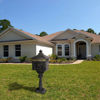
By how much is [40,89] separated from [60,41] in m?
15.0

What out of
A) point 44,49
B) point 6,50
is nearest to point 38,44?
point 44,49

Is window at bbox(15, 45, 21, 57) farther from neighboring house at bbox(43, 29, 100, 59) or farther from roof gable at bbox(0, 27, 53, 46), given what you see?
neighboring house at bbox(43, 29, 100, 59)

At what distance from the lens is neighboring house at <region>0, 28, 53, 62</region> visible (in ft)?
47.0

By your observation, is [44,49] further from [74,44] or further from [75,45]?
[75,45]

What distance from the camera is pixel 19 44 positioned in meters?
15.3

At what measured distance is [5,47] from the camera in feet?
53.6

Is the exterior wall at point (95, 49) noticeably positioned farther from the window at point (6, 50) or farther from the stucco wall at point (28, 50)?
the window at point (6, 50)

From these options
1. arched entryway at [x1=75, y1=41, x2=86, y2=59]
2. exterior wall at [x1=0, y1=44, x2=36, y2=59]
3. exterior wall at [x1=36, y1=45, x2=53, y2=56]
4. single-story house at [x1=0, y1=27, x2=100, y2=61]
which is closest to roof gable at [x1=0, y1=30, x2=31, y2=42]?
single-story house at [x1=0, y1=27, x2=100, y2=61]

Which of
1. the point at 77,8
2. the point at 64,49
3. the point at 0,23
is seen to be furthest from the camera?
the point at 0,23

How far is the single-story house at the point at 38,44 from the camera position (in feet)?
48.0

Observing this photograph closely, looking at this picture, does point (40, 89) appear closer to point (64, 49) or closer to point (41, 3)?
point (41, 3)

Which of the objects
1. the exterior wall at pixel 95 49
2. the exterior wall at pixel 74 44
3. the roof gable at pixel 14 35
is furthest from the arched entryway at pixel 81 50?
the roof gable at pixel 14 35

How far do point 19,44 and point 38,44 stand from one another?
3.14 m

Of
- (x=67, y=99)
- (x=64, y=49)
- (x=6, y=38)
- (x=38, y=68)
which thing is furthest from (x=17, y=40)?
(x=67, y=99)
